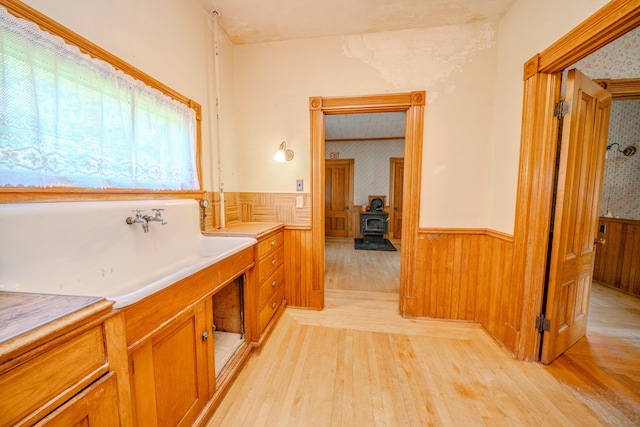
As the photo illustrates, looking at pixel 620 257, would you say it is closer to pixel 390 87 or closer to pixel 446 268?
pixel 446 268

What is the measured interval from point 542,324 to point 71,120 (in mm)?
3062

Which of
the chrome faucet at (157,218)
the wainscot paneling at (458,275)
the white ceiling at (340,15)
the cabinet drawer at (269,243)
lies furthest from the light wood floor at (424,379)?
the white ceiling at (340,15)

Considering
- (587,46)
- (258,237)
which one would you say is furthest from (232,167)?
(587,46)

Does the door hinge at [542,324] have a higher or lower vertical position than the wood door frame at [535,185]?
lower

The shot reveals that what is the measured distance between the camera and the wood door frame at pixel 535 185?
157 centimetres

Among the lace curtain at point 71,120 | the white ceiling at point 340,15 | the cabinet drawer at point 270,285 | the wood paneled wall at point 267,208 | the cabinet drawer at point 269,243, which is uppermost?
the white ceiling at point 340,15

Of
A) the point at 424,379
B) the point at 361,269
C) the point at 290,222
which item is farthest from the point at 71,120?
the point at 361,269

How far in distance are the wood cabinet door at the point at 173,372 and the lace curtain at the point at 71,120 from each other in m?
0.81

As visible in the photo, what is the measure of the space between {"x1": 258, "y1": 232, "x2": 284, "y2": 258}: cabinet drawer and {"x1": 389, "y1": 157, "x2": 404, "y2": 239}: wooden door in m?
4.51

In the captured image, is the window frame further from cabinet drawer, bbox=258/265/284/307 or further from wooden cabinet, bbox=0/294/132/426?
cabinet drawer, bbox=258/265/284/307

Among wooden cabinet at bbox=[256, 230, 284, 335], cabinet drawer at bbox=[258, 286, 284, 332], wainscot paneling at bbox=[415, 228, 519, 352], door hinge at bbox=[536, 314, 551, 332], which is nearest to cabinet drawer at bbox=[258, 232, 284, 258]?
wooden cabinet at bbox=[256, 230, 284, 335]

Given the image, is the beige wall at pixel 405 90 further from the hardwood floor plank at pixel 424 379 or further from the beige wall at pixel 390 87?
the hardwood floor plank at pixel 424 379

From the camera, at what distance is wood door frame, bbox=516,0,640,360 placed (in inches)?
61.9

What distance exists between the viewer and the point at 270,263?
81.5 inches
